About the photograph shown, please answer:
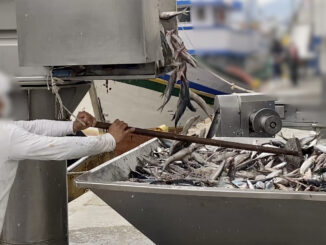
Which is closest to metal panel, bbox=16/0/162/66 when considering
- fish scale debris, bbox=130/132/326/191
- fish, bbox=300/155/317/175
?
fish scale debris, bbox=130/132/326/191

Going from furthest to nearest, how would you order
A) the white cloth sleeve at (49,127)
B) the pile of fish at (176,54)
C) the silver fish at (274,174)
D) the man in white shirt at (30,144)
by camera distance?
the silver fish at (274,174)
the pile of fish at (176,54)
the white cloth sleeve at (49,127)
the man in white shirt at (30,144)

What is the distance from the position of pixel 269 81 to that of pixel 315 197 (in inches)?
54.2

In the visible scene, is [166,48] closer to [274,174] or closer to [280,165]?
[274,174]

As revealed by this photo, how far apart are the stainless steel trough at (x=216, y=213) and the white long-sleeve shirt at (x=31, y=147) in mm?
340

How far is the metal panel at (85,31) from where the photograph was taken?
3.59m

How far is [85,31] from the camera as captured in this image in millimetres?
3633

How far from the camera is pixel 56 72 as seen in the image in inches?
155

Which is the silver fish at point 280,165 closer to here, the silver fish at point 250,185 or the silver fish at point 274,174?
the silver fish at point 274,174

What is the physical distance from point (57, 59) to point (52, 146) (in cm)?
55

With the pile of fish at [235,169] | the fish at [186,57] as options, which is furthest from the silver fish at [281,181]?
the fish at [186,57]

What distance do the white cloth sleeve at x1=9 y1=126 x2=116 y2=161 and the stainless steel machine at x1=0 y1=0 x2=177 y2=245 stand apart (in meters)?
0.24

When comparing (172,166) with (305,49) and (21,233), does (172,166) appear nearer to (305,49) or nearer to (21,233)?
(21,233)

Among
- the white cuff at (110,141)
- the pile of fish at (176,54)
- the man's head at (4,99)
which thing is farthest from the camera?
the pile of fish at (176,54)

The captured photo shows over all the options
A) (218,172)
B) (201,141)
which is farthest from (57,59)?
(218,172)
